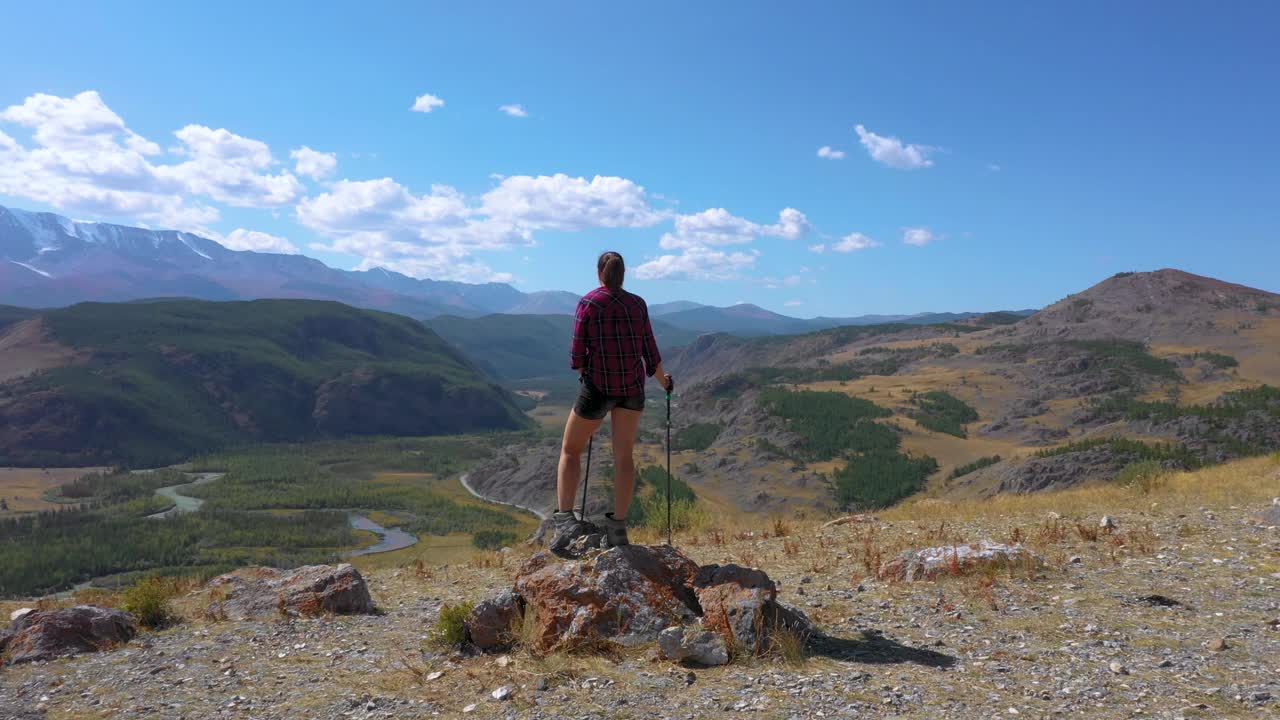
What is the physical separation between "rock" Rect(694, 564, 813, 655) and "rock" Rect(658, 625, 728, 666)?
15 cm

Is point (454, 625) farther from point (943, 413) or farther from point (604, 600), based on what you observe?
point (943, 413)

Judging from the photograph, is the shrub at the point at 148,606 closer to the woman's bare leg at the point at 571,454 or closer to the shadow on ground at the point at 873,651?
the woman's bare leg at the point at 571,454

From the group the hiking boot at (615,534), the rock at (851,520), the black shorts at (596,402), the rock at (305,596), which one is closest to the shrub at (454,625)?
the hiking boot at (615,534)

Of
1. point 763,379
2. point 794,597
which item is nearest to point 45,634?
point 794,597

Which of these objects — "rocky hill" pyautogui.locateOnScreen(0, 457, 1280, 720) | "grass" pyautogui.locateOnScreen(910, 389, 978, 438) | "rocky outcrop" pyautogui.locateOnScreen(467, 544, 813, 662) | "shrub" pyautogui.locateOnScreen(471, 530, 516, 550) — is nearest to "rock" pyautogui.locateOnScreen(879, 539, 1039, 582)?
"rocky hill" pyautogui.locateOnScreen(0, 457, 1280, 720)

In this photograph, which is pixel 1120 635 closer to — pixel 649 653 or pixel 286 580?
pixel 649 653

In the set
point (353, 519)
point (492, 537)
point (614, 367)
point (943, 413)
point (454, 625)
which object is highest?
point (614, 367)

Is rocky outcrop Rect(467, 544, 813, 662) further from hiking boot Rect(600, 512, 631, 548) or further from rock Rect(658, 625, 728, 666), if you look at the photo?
hiking boot Rect(600, 512, 631, 548)

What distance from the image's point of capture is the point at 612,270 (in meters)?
8.71

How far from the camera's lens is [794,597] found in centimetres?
988

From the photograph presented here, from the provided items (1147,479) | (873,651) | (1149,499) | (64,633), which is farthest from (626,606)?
(1147,479)

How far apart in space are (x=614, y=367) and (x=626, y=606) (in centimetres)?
259

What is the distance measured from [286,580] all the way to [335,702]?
17.2ft

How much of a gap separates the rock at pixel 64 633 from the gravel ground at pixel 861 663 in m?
0.31
